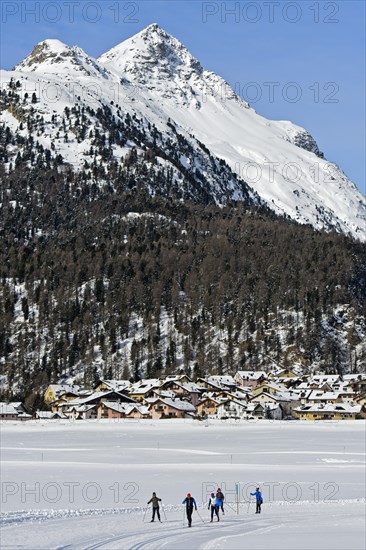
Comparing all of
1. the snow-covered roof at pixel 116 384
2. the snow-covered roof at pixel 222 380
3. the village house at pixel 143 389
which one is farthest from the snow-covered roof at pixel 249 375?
the snow-covered roof at pixel 116 384

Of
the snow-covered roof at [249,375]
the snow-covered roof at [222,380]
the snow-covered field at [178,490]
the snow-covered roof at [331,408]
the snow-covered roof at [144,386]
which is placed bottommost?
the snow-covered field at [178,490]

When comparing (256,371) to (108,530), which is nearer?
(108,530)

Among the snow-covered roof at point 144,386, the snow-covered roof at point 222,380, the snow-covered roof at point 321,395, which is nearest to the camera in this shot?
the snow-covered roof at point 321,395

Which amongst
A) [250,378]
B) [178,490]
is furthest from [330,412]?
[178,490]

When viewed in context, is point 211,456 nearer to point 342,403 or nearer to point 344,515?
point 344,515

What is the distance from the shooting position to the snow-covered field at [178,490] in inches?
1328

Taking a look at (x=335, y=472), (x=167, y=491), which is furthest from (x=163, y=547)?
(x=335, y=472)

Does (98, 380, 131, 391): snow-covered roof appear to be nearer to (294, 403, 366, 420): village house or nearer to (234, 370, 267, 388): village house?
(234, 370, 267, 388): village house

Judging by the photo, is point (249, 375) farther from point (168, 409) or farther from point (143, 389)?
point (168, 409)

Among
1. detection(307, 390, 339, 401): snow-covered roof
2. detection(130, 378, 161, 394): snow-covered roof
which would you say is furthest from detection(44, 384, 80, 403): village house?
detection(307, 390, 339, 401): snow-covered roof

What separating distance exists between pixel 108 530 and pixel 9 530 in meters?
4.14

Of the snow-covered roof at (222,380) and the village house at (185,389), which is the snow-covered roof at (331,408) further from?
the village house at (185,389)

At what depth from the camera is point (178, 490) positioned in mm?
48719

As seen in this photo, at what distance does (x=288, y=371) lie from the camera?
196 meters
